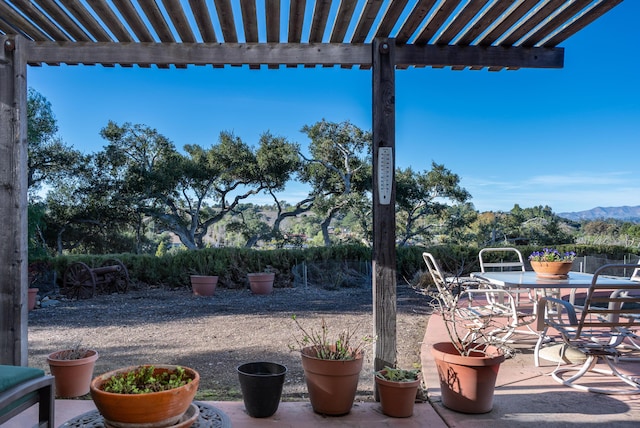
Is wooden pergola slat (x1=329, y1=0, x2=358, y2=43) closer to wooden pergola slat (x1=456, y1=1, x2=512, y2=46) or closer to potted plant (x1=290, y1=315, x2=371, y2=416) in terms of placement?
wooden pergola slat (x1=456, y1=1, x2=512, y2=46)

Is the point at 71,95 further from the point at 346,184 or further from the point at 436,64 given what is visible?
the point at 436,64

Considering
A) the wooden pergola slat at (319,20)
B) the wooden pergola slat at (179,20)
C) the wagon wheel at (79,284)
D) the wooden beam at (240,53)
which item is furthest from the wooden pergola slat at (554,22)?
the wagon wheel at (79,284)

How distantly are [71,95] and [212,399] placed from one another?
13.7 meters

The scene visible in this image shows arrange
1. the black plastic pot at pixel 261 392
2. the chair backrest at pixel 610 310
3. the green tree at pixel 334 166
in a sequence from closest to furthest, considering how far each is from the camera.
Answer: the black plastic pot at pixel 261 392, the chair backrest at pixel 610 310, the green tree at pixel 334 166

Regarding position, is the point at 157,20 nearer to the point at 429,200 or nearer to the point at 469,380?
the point at 469,380

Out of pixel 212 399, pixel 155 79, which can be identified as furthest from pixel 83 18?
pixel 155 79

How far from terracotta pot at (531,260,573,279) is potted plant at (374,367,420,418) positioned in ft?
5.88

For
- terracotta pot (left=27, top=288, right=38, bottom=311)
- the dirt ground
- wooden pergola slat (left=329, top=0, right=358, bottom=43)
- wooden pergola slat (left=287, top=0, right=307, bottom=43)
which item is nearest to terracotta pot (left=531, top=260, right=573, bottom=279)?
the dirt ground

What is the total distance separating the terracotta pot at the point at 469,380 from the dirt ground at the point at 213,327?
1.94 ft

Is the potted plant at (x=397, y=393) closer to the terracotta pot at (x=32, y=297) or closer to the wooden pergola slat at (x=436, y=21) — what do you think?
the wooden pergola slat at (x=436, y=21)

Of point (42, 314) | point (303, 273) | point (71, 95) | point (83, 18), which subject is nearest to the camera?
point (83, 18)

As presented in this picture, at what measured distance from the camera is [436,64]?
279 centimetres

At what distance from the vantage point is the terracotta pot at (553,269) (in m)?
3.71

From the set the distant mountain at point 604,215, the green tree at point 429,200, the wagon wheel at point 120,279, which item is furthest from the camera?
the distant mountain at point 604,215
